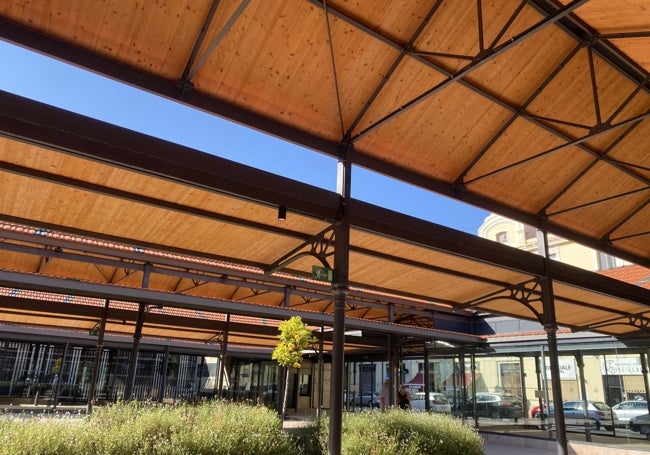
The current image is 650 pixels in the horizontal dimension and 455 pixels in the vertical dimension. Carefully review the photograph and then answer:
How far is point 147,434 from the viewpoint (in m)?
6.58

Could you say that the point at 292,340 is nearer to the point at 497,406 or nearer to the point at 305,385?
the point at 497,406

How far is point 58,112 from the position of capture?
16.9 feet

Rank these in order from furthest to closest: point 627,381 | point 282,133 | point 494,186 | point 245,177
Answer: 1. point 627,381
2. point 494,186
3. point 282,133
4. point 245,177

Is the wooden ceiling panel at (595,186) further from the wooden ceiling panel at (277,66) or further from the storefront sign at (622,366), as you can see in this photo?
the storefront sign at (622,366)

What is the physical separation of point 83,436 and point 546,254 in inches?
364

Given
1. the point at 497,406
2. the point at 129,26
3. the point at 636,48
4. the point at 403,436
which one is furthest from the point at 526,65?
the point at 497,406

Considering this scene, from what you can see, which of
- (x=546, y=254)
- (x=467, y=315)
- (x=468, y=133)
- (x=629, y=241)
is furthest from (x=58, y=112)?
(x=467, y=315)

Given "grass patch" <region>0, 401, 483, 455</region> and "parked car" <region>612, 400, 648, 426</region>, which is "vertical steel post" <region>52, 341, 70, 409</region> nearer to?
"grass patch" <region>0, 401, 483, 455</region>

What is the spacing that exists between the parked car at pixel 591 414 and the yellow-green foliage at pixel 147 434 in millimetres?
10374

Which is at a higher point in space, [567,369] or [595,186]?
[595,186]

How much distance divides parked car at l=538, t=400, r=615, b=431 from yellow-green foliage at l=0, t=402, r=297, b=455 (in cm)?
1037

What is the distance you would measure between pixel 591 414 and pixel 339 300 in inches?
455

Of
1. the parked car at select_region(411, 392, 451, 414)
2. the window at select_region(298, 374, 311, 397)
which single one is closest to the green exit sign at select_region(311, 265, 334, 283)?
the parked car at select_region(411, 392, 451, 414)

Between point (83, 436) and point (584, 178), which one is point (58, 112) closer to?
point (83, 436)
